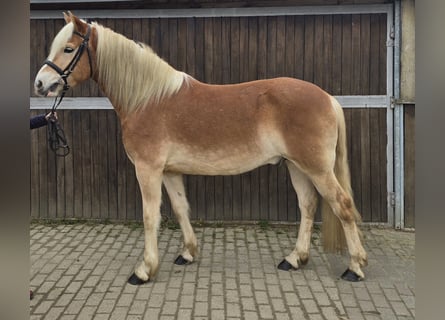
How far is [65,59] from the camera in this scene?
3.32m

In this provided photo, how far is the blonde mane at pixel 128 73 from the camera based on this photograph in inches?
135

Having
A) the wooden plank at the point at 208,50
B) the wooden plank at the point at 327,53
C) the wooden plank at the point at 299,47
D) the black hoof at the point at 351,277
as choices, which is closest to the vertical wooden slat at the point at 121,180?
the wooden plank at the point at 208,50

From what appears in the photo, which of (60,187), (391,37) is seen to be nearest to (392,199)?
(391,37)

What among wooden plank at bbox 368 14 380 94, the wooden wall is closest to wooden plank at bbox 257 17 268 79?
the wooden wall

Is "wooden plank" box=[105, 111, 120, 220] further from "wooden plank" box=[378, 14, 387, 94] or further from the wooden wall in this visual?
"wooden plank" box=[378, 14, 387, 94]

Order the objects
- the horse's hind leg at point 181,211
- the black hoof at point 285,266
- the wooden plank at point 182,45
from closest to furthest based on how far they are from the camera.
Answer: the black hoof at point 285,266 → the horse's hind leg at point 181,211 → the wooden plank at point 182,45

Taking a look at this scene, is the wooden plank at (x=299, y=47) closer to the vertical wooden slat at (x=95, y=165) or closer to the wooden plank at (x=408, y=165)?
the wooden plank at (x=408, y=165)

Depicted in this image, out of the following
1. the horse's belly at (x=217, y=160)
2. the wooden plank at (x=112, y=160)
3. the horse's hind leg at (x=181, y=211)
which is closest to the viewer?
the horse's belly at (x=217, y=160)

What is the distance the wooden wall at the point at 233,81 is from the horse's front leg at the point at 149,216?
1.69 m

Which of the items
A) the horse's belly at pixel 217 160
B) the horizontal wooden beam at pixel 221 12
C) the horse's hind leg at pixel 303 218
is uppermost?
the horizontal wooden beam at pixel 221 12

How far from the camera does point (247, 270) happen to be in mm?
3756

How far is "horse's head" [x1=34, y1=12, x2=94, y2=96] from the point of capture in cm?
326

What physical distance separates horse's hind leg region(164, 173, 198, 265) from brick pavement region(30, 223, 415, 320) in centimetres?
11

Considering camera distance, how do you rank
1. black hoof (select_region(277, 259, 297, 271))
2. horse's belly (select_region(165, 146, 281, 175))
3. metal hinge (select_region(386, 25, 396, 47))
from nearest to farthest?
horse's belly (select_region(165, 146, 281, 175)), black hoof (select_region(277, 259, 297, 271)), metal hinge (select_region(386, 25, 396, 47))
